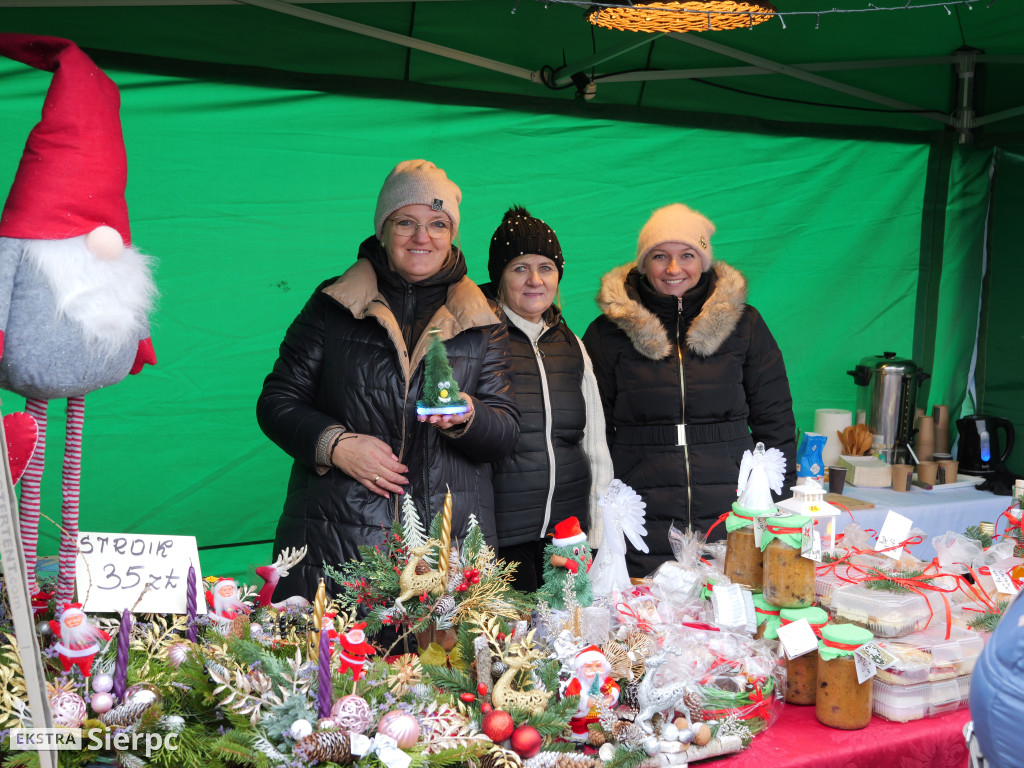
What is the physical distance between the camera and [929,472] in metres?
4.15

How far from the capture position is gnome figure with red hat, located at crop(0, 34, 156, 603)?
4.77ft

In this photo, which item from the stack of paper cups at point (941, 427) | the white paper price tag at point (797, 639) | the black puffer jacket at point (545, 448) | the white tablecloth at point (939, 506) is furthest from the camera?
the stack of paper cups at point (941, 427)

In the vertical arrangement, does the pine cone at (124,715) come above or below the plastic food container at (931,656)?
above

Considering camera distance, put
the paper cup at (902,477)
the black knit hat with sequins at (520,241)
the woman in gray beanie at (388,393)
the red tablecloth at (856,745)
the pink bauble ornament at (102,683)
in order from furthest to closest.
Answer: the paper cup at (902,477) < the black knit hat with sequins at (520,241) < the woman in gray beanie at (388,393) < the red tablecloth at (856,745) < the pink bauble ornament at (102,683)

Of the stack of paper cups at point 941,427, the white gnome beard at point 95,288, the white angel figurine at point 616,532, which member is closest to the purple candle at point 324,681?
the white gnome beard at point 95,288

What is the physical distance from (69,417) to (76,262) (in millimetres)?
291

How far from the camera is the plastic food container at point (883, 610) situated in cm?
178

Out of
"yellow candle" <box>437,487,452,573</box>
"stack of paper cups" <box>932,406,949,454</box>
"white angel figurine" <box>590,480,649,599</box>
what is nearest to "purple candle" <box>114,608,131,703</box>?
"yellow candle" <box>437,487,452,573</box>

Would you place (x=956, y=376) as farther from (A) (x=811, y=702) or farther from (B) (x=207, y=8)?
(B) (x=207, y=8)

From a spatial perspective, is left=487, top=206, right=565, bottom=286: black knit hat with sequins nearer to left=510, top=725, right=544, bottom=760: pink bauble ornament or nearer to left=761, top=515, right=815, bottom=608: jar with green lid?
left=761, top=515, right=815, bottom=608: jar with green lid

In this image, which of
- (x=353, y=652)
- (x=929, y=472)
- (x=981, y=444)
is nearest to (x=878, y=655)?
(x=353, y=652)

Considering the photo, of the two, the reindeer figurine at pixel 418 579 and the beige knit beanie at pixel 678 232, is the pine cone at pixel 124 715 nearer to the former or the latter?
the reindeer figurine at pixel 418 579

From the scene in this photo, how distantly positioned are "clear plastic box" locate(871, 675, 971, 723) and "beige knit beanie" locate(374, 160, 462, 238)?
1466 mm

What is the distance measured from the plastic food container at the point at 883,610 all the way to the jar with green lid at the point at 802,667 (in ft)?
0.25
